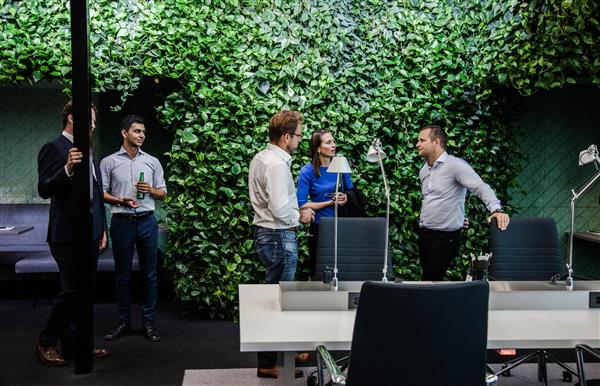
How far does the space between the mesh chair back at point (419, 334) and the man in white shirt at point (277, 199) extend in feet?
6.20

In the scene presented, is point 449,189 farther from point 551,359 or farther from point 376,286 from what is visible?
point 376,286

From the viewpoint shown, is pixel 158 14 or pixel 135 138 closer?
pixel 135 138

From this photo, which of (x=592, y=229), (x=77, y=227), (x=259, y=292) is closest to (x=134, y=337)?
(x=77, y=227)

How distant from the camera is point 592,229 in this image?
695 centimetres

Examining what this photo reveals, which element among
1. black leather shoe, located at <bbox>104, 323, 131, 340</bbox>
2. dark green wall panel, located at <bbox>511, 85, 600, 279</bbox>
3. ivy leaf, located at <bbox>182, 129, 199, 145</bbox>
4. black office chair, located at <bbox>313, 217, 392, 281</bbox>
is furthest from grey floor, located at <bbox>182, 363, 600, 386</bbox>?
dark green wall panel, located at <bbox>511, 85, 600, 279</bbox>

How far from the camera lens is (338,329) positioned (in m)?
2.67

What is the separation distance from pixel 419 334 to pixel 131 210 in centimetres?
349

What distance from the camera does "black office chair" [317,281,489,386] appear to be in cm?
208

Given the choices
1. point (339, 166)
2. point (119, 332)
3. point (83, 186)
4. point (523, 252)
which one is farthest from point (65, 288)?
point (523, 252)

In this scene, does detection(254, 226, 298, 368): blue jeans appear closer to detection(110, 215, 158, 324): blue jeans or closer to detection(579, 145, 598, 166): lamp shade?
detection(110, 215, 158, 324): blue jeans

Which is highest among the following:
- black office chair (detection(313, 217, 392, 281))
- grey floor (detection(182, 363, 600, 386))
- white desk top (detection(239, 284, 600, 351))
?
black office chair (detection(313, 217, 392, 281))

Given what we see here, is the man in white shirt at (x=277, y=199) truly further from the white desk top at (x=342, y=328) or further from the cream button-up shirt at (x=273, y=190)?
the white desk top at (x=342, y=328)

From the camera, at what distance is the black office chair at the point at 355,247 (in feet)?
13.3

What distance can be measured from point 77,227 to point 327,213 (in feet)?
6.07
